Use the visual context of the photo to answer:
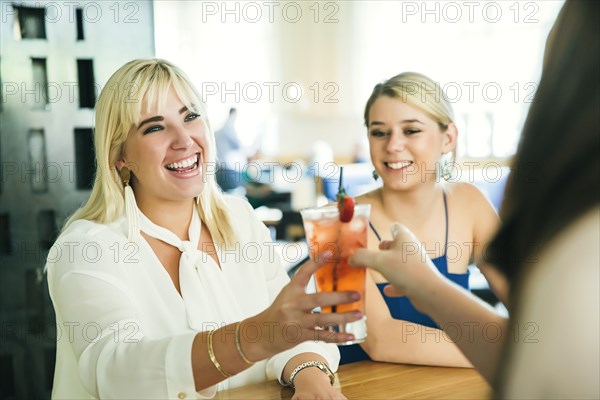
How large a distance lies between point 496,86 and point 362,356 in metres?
5.21

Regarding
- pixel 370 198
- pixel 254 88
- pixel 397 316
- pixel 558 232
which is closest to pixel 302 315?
pixel 558 232

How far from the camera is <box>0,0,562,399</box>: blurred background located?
5.70 feet

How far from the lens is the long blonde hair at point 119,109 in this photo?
4.37 ft

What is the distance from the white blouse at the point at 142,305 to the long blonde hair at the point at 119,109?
0.16 feet

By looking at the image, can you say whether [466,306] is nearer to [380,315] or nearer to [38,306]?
[380,315]

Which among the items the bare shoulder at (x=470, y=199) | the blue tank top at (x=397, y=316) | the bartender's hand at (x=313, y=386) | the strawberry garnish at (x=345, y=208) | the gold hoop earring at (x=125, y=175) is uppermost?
the gold hoop earring at (x=125, y=175)

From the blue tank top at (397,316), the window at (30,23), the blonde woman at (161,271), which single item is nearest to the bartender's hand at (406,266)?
the blonde woman at (161,271)

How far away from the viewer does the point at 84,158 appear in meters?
1.81

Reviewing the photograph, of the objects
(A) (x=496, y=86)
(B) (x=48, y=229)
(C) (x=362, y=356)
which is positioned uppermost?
(A) (x=496, y=86)

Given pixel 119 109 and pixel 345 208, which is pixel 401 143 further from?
pixel 345 208

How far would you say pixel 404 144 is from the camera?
1.82 meters

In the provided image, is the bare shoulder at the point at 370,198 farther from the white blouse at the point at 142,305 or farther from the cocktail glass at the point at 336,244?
the cocktail glass at the point at 336,244

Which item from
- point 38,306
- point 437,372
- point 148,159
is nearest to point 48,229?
point 38,306

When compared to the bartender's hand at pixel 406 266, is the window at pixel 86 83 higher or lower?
higher
